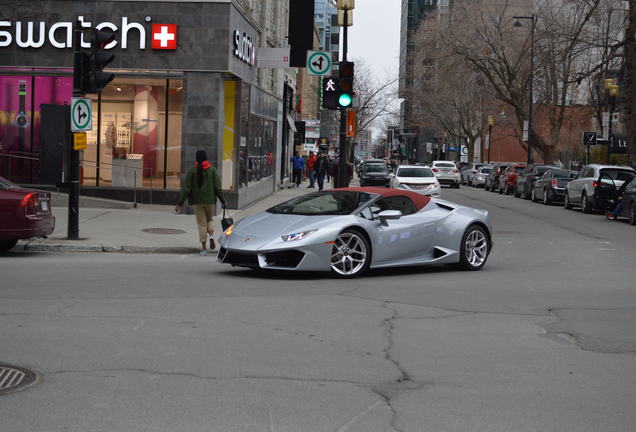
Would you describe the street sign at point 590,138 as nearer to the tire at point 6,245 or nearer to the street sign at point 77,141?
the street sign at point 77,141

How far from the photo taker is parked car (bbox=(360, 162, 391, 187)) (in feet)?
162

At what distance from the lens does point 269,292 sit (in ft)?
35.0

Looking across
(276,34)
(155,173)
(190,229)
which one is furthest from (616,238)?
(276,34)

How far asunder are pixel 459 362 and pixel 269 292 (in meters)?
3.89

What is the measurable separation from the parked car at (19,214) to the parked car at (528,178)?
1196 inches

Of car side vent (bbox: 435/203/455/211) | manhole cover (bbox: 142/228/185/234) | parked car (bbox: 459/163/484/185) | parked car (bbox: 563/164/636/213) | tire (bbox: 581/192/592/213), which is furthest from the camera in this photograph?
parked car (bbox: 459/163/484/185)

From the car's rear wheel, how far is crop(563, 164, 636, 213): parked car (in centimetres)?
1943

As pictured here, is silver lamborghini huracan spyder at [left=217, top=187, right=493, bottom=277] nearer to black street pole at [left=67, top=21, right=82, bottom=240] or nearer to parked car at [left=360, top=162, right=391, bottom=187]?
black street pole at [left=67, top=21, right=82, bottom=240]

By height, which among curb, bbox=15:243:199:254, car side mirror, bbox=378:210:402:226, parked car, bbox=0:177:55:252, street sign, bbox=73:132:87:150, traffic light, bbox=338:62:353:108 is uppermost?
traffic light, bbox=338:62:353:108

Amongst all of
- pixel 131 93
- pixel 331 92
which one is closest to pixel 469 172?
pixel 131 93

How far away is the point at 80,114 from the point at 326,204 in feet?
18.5

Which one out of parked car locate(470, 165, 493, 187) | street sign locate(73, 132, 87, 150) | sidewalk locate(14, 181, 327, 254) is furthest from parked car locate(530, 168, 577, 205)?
street sign locate(73, 132, 87, 150)

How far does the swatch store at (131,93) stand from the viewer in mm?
23812

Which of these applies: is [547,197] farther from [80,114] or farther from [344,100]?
[80,114]
